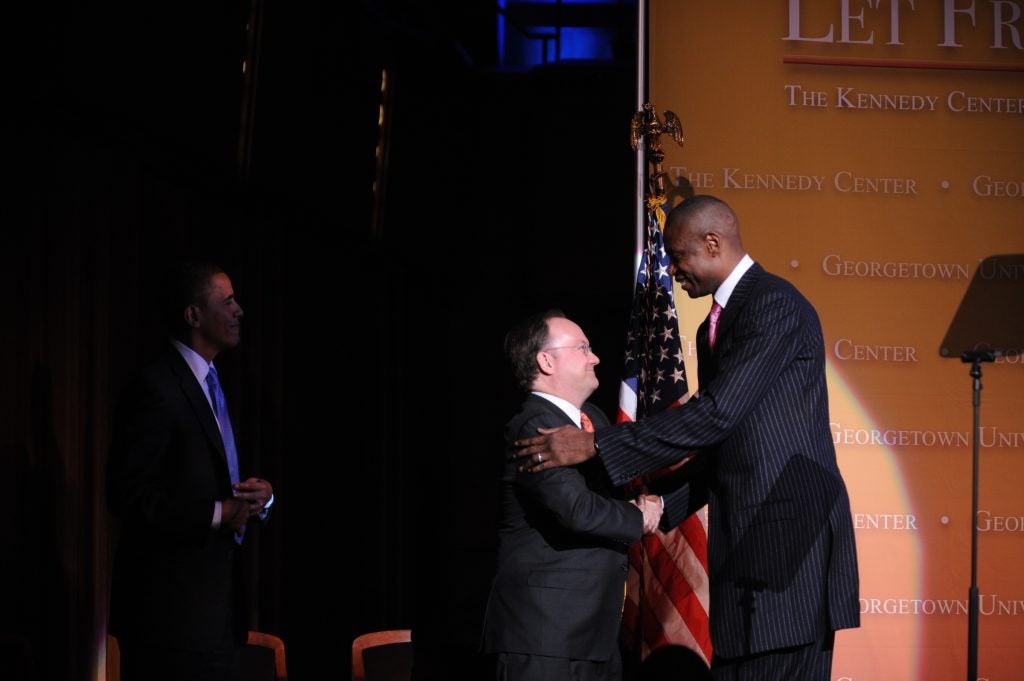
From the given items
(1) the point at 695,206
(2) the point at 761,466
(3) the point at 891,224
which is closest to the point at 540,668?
(2) the point at 761,466

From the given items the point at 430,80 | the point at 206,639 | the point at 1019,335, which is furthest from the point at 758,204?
the point at 430,80

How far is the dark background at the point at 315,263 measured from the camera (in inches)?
138

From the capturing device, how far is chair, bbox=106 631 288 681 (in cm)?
377

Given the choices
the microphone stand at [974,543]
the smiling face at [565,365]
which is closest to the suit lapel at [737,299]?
the smiling face at [565,365]

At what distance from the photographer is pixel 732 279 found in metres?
2.97

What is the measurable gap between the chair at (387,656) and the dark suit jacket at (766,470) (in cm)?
149

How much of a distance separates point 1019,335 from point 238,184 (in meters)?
3.33

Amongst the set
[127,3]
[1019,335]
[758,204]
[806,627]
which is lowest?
[806,627]

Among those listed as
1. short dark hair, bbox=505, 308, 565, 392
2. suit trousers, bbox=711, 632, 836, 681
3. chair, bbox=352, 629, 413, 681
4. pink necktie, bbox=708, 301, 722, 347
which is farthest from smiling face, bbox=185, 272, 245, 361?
suit trousers, bbox=711, 632, 836, 681

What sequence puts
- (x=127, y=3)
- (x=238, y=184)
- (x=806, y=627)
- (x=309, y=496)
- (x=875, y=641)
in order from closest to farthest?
(x=806, y=627) < (x=127, y=3) < (x=875, y=641) < (x=238, y=184) < (x=309, y=496)

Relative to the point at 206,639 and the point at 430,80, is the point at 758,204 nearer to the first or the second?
the point at 206,639

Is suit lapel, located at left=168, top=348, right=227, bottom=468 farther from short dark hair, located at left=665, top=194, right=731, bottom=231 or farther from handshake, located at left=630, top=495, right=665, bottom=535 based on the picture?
short dark hair, located at left=665, top=194, right=731, bottom=231

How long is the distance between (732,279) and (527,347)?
63cm

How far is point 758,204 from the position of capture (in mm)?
4633
